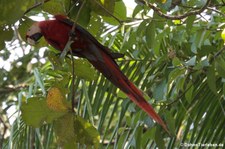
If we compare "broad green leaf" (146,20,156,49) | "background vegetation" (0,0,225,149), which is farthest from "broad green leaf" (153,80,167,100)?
"broad green leaf" (146,20,156,49)

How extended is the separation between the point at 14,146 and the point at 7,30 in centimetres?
59

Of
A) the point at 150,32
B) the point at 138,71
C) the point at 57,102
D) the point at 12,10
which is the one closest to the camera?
the point at 12,10

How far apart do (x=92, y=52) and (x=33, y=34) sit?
127 mm

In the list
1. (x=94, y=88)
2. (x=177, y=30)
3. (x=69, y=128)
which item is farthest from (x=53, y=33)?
(x=94, y=88)

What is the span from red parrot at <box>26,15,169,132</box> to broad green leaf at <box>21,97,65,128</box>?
0.16 m

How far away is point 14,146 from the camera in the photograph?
1410 millimetres

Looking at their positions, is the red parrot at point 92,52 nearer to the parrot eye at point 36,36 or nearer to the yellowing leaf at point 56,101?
the parrot eye at point 36,36

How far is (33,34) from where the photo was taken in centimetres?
99

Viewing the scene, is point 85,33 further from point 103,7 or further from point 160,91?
point 160,91

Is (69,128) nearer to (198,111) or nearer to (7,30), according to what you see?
(7,30)

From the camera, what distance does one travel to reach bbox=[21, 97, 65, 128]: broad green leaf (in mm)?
872

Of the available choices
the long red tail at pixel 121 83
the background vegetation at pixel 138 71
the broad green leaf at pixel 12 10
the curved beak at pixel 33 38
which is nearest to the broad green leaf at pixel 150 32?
the background vegetation at pixel 138 71

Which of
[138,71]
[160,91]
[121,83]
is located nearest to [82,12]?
[121,83]

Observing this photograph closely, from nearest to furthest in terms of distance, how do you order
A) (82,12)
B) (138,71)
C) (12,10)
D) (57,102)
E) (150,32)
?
(12,10) → (57,102) → (82,12) → (150,32) → (138,71)
